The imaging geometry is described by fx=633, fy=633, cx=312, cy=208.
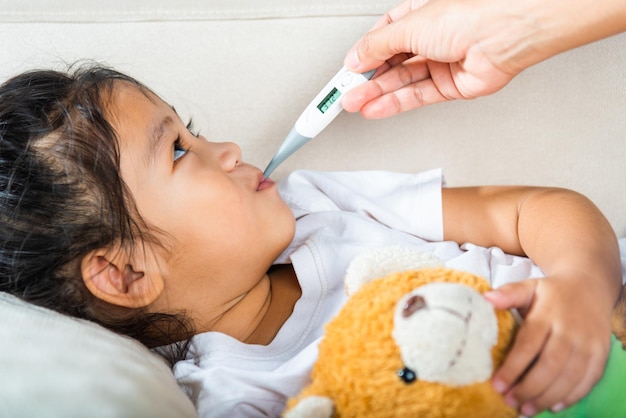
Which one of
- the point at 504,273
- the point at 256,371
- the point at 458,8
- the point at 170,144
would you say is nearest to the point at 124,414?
the point at 256,371

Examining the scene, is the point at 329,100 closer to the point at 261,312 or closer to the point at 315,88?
the point at 315,88

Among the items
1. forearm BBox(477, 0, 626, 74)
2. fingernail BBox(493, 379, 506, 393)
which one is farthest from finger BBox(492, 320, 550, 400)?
forearm BBox(477, 0, 626, 74)

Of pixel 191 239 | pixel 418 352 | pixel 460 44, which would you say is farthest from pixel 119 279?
pixel 460 44

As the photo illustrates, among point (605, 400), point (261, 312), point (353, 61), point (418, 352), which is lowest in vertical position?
point (261, 312)

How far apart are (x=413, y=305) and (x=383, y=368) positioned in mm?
61

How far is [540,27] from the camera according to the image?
82 cm

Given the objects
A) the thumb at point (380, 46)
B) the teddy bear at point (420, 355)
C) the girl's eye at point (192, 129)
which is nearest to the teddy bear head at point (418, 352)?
the teddy bear at point (420, 355)

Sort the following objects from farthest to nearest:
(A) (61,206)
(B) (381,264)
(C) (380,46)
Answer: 1. (C) (380,46)
2. (A) (61,206)
3. (B) (381,264)

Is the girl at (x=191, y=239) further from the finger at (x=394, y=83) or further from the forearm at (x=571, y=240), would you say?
the finger at (x=394, y=83)

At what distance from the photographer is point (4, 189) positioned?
2.70 ft

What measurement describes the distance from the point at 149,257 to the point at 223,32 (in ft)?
1.59

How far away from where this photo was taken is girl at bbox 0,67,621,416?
2.66 ft

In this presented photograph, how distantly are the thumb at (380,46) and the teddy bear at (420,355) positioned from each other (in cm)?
43

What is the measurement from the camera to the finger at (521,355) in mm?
549
